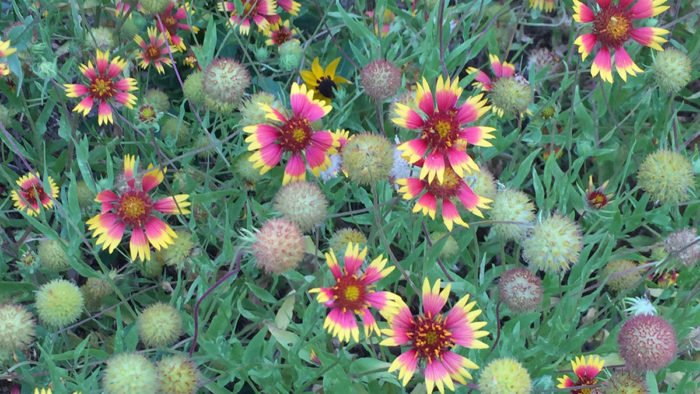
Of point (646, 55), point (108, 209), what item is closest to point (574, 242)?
point (108, 209)

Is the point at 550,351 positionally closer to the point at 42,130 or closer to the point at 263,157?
the point at 263,157

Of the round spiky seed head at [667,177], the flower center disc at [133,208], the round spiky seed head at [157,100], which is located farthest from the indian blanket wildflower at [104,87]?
the round spiky seed head at [667,177]

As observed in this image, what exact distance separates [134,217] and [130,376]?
0.63m

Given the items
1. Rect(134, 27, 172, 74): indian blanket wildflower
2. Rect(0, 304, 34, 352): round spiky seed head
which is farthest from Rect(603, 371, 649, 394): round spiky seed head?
Rect(134, 27, 172, 74): indian blanket wildflower

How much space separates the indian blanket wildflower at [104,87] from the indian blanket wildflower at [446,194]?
3.54 feet

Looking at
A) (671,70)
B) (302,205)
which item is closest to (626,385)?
(302,205)

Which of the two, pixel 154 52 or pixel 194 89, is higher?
pixel 194 89

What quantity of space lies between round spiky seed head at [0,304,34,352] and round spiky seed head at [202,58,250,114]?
793mm

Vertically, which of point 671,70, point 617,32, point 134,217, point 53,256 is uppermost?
point 617,32

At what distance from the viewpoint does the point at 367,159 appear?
159 cm

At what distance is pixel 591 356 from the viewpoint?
6.53 ft

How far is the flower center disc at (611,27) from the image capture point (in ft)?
7.07

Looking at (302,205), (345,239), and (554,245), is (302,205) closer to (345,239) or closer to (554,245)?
(345,239)

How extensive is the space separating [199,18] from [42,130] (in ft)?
2.65
